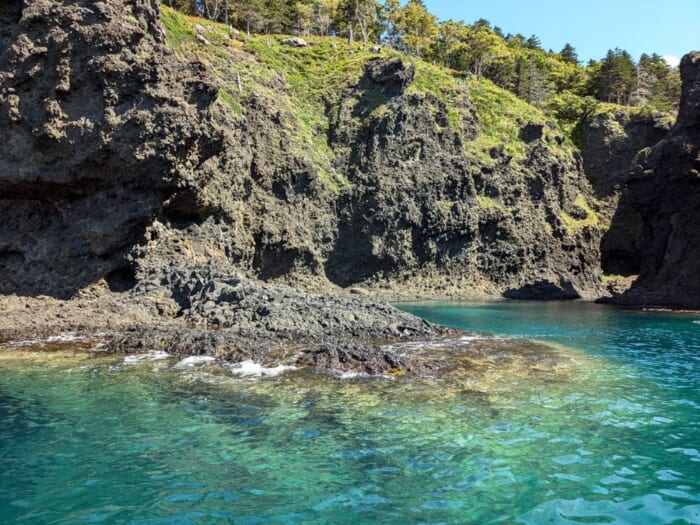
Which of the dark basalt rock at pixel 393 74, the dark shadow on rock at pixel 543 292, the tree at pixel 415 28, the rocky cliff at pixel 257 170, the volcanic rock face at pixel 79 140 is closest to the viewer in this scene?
the volcanic rock face at pixel 79 140

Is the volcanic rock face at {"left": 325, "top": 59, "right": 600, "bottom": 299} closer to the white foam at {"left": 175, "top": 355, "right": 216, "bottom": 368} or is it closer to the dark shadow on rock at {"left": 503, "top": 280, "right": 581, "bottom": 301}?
the dark shadow on rock at {"left": 503, "top": 280, "right": 581, "bottom": 301}

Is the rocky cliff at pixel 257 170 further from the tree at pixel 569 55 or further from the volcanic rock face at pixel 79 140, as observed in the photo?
the tree at pixel 569 55

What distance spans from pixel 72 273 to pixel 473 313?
2926cm

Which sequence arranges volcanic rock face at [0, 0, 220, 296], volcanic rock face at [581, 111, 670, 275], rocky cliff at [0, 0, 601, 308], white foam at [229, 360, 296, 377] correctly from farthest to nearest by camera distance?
volcanic rock face at [581, 111, 670, 275]
rocky cliff at [0, 0, 601, 308]
volcanic rock face at [0, 0, 220, 296]
white foam at [229, 360, 296, 377]

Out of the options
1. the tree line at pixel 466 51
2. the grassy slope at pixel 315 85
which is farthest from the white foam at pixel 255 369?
the tree line at pixel 466 51

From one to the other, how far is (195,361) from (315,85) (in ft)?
180

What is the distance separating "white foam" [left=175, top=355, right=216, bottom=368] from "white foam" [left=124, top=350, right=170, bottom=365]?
→ 979mm

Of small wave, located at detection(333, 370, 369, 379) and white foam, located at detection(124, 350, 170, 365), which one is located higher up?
small wave, located at detection(333, 370, 369, 379)

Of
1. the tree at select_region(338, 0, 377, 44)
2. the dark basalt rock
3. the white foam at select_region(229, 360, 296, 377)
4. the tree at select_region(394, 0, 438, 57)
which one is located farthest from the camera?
the tree at select_region(394, 0, 438, 57)

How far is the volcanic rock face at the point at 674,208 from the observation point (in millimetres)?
50188

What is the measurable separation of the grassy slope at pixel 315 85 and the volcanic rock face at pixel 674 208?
1796 cm

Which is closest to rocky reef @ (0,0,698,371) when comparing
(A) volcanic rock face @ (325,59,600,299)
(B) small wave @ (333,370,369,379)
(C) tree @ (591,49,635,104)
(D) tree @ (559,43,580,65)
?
(A) volcanic rock face @ (325,59,600,299)

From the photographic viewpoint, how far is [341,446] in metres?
9.95

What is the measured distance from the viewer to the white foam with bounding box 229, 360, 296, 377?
631 inches
